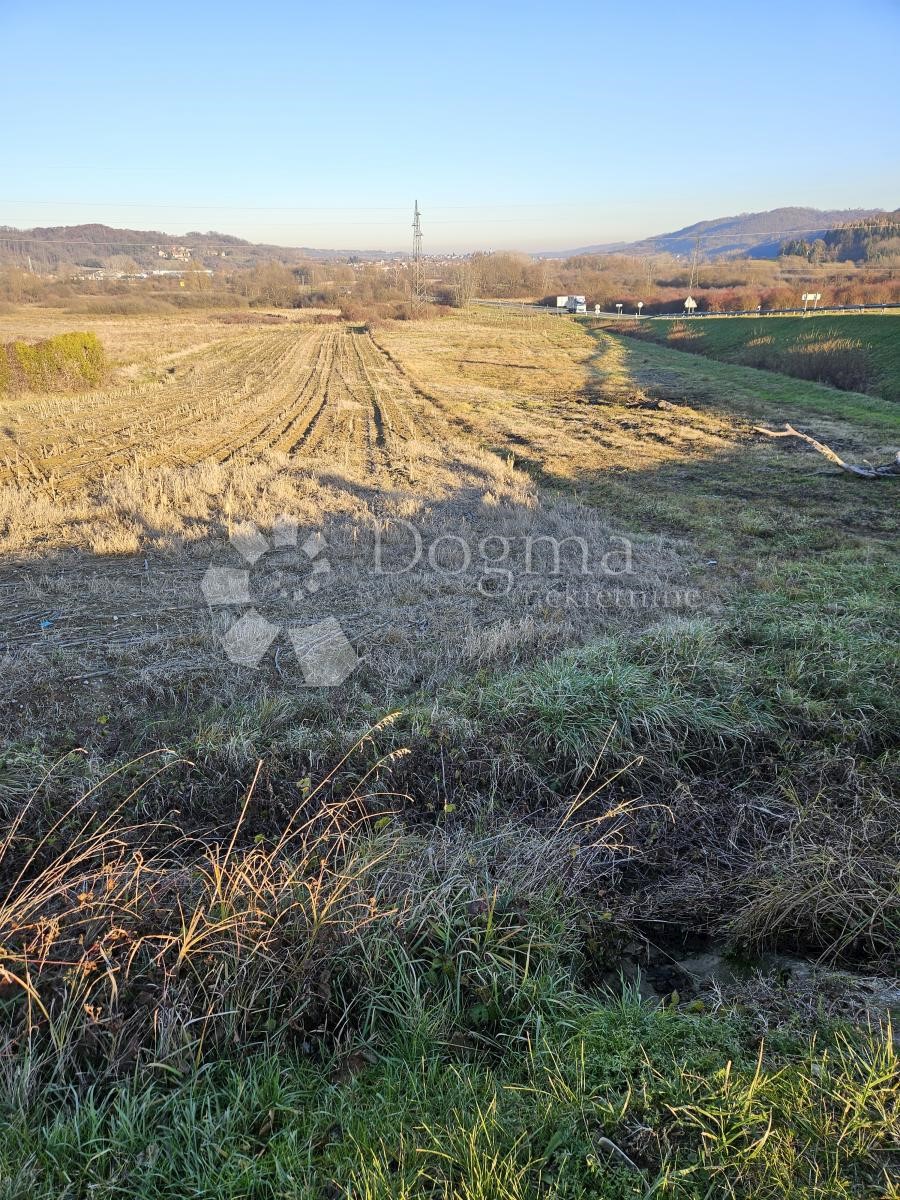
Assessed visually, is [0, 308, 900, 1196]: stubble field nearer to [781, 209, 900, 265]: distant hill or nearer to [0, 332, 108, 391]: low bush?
[0, 332, 108, 391]: low bush

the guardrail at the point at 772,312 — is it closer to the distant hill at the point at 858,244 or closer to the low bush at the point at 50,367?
the low bush at the point at 50,367

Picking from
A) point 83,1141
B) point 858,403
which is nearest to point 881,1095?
point 83,1141

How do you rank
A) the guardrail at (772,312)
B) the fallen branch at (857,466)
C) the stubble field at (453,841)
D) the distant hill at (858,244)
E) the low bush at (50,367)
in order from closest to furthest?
the stubble field at (453,841)
the fallen branch at (857,466)
the low bush at (50,367)
the guardrail at (772,312)
the distant hill at (858,244)

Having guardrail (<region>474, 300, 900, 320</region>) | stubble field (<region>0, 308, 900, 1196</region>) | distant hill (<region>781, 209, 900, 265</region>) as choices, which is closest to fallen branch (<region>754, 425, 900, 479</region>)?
stubble field (<region>0, 308, 900, 1196</region>)

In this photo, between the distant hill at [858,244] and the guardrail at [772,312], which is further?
the distant hill at [858,244]

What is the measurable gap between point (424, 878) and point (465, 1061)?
2.91ft

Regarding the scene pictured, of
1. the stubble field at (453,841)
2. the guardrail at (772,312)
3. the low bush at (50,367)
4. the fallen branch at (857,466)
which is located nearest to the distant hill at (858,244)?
the guardrail at (772,312)

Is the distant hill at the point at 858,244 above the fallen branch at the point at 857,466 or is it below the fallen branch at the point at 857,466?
above

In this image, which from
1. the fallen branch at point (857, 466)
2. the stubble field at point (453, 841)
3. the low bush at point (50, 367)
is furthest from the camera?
the low bush at point (50, 367)

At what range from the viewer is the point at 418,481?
13930mm

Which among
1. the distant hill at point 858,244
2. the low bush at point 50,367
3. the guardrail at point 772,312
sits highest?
the distant hill at point 858,244

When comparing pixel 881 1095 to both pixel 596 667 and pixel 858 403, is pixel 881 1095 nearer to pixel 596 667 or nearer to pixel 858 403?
pixel 596 667

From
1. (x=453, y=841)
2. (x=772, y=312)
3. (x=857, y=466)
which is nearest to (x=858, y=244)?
(x=772, y=312)

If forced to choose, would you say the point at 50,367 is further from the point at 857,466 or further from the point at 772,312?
the point at 772,312
